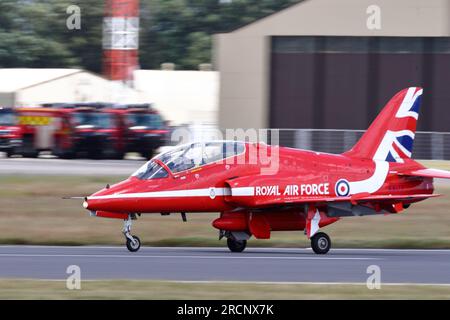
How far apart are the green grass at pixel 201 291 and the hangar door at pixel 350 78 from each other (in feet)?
114

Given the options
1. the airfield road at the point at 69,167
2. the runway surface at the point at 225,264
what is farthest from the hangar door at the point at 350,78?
the runway surface at the point at 225,264

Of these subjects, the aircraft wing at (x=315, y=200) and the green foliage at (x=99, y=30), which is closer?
the aircraft wing at (x=315, y=200)

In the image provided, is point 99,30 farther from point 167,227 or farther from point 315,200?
point 315,200

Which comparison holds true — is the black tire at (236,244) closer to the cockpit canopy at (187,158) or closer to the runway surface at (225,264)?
the runway surface at (225,264)

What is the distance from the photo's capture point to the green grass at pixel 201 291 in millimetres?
13859

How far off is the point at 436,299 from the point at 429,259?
545 cm

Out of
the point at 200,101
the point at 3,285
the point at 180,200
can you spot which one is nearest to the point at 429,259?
the point at 180,200

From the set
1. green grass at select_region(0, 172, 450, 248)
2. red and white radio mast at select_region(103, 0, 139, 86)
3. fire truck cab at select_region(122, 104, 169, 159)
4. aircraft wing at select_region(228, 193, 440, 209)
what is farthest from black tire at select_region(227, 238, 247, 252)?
red and white radio mast at select_region(103, 0, 139, 86)

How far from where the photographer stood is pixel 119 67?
52812 mm

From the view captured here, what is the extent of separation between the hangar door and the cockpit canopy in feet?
97.2

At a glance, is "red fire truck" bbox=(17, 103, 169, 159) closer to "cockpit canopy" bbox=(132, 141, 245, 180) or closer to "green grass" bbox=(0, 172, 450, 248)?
"green grass" bbox=(0, 172, 450, 248)

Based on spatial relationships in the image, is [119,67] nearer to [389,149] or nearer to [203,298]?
[389,149]
